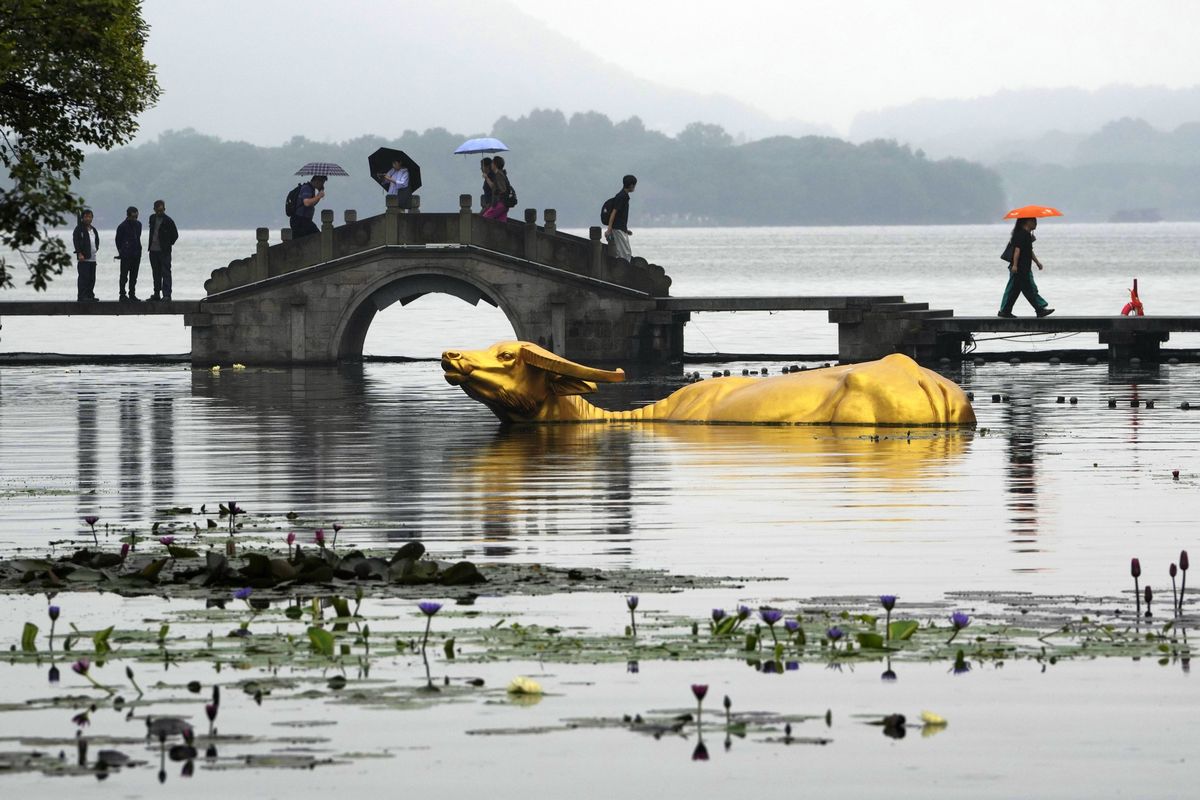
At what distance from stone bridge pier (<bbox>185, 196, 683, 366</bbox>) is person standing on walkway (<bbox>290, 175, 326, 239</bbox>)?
58 centimetres

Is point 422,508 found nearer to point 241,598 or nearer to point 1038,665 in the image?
point 241,598

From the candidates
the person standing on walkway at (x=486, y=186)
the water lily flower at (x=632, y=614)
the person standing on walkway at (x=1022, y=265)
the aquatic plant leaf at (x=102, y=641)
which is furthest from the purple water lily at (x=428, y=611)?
the person standing on walkway at (x=486, y=186)

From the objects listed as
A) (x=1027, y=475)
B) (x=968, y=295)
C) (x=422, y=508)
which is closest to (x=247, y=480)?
(x=422, y=508)

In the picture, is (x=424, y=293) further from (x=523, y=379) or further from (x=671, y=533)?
(x=671, y=533)

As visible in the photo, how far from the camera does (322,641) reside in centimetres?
1020

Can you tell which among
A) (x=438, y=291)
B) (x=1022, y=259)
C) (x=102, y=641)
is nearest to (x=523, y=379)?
(x=102, y=641)

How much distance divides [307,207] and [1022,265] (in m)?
14.0

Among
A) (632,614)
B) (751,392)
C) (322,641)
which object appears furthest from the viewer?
(751,392)

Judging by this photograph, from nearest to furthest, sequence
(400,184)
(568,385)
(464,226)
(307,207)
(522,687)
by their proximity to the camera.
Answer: (522,687) < (568,385) < (464,226) < (307,207) < (400,184)

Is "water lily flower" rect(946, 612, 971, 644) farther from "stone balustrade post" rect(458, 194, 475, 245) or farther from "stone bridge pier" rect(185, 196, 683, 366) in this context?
"stone balustrade post" rect(458, 194, 475, 245)

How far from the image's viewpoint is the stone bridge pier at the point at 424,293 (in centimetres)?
4519

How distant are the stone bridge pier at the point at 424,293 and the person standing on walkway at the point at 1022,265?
259 inches

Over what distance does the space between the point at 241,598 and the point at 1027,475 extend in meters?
10.1

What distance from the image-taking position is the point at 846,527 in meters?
15.4
